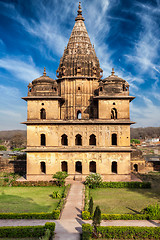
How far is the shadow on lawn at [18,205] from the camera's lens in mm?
19644

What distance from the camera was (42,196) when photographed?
2391 centimetres

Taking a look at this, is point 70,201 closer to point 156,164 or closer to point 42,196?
point 42,196

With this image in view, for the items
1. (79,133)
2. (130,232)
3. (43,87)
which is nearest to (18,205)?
(130,232)

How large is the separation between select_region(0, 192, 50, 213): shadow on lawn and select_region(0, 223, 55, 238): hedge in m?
4.45

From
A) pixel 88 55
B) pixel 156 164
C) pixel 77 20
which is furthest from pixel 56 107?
pixel 156 164

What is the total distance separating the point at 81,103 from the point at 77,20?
48.3 feet

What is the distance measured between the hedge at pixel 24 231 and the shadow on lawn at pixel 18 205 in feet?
14.6

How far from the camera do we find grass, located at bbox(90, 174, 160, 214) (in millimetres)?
19859

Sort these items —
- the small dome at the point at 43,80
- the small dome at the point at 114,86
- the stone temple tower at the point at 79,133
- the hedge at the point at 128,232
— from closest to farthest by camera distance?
the hedge at the point at 128,232 < the stone temple tower at the point at 79,133 < the small dome at the point at 114,86 < the small dome at the point at 43,80

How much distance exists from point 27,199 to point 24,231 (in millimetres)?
8238

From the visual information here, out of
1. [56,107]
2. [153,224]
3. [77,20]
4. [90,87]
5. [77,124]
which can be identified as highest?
[77,20]

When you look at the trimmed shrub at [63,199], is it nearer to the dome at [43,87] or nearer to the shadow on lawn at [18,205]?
the shadow on lawn at [18,205]

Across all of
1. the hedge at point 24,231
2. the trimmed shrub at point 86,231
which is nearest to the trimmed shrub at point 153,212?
the trimmed shrub at point 86,231

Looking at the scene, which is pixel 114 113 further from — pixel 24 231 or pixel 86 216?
pixel 24 231
